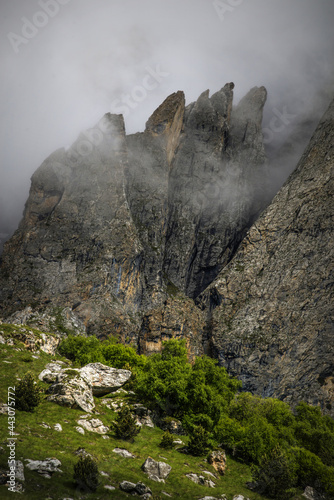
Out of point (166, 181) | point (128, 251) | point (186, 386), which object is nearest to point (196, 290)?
point (128, 251)

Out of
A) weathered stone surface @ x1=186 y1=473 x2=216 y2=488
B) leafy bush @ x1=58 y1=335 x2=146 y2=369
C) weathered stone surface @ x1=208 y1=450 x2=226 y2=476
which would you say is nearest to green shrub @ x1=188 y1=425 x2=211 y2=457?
weathered stone surface @ x1=208 y1=450 x2=226 y2=476

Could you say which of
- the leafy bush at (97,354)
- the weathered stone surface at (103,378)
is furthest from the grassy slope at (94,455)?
the leafy bush at (97,354)

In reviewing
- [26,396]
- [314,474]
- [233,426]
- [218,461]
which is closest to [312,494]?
[314,474]

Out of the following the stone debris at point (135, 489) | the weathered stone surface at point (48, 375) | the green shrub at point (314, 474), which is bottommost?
the green shrub at point (314, 474)

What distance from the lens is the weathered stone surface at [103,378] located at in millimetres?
48259

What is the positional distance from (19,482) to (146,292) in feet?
502

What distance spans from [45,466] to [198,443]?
20739 millimetres

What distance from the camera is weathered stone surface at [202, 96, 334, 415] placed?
13150 centimetres

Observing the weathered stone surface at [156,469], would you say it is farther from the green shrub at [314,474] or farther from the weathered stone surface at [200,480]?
the green shrub at [314,474]

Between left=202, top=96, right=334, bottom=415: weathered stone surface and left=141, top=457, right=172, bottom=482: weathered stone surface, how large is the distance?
4352 inches

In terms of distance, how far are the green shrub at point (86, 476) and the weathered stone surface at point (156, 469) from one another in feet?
24.8

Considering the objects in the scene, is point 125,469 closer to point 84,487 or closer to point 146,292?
point 84,487

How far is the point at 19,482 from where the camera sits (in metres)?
19.7

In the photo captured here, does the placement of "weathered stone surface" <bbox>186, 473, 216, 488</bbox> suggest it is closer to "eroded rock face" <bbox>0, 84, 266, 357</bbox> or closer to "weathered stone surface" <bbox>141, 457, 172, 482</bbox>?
"weathered stone surface" <bbox>141, 457, 172, 482</bbox>
